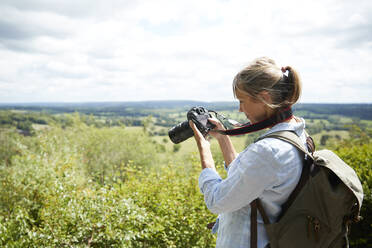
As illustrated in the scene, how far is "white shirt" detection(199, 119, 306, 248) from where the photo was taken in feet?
4.07

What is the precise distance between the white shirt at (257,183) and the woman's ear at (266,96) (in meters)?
0.15

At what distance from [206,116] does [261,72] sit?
0.69 meters

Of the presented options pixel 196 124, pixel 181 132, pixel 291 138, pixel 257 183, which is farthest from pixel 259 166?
pixel 181 132

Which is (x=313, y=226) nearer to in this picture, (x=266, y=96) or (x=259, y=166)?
(x=259, y=166)

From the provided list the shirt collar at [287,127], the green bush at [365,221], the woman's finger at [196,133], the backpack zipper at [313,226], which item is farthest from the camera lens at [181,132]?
the green bush at [365,221]

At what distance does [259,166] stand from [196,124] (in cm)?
72

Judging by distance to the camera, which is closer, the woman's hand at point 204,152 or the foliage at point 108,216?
the woman's hand at point 204,152

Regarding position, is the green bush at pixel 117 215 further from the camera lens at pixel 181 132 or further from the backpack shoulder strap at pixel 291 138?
the backpack shoulder strap at pixel 291 138

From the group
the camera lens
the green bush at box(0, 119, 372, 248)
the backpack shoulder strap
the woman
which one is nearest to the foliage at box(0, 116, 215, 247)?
the green bush at box(0, 119, 372, 248)

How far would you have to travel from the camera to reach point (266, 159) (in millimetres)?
1235

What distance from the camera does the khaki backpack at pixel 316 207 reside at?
1269 millimetres

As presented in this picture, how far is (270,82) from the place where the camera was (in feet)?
4.48

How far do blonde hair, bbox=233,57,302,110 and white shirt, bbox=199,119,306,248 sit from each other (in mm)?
146

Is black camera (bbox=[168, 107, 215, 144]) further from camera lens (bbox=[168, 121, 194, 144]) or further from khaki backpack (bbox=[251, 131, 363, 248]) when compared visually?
khaki backpack (bbox=[251, 131, 363, 248])
